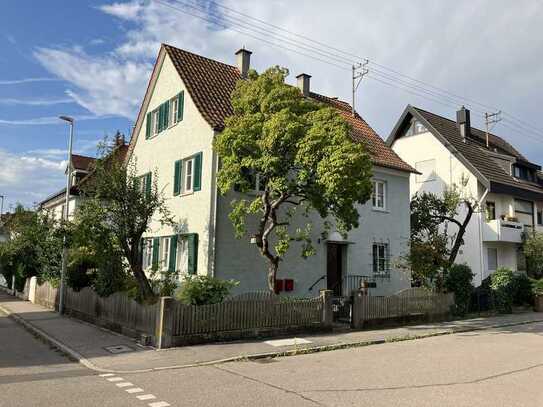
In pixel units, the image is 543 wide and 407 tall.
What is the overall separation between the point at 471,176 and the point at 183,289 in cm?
2100

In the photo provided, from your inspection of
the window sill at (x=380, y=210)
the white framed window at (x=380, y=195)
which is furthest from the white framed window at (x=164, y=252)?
the white framed window at (x=380, y=195)

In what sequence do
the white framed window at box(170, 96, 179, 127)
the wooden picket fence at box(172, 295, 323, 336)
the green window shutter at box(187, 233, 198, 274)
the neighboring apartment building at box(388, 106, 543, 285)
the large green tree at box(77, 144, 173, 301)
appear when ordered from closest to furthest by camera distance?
the wooden picket fence at box(172, 295, 323, 336)
the large green tree at box(77, 144, 173, 301)
the green window shutter at box(187, 233, 198, 274)
the white framed window at box(170, 96, 179, 127)
the neighboring apartment building at box(388, 106, 543, 285)

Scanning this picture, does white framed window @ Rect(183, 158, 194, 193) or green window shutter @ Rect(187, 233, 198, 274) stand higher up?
white framed window @ Rect(183, 158, 194, 193)

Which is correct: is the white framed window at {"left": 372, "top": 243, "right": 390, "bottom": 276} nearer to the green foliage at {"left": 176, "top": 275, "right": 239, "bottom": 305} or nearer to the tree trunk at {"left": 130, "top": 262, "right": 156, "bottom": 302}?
the green foliage at {"left": 176, "top": 275, "right": 239, "bottom": 305}

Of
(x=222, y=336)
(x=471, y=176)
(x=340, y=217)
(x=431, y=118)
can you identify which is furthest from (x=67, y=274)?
(x=431, y=118)

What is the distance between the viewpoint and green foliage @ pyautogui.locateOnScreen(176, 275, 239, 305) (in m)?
12.6

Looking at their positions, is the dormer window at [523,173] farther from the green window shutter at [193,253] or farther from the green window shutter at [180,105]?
the green window shutter at [193,253]

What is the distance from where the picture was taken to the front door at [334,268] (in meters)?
19.4

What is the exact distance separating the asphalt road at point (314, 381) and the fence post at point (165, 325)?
2013 millimetres

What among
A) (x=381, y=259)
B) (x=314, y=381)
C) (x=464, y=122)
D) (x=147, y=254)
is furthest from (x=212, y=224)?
(x=464, y=122)

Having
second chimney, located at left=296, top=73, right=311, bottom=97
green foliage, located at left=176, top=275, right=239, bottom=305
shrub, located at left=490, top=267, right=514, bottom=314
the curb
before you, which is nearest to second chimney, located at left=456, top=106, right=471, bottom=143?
shrub, located at left=490, top=267, right=514, bottom=314

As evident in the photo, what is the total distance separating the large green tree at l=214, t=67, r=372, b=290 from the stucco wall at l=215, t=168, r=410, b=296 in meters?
1.92

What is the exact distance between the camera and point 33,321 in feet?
54.9

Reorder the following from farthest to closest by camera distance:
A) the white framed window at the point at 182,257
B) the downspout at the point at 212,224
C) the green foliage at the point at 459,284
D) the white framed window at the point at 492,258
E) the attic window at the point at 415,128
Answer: the attic window at the point at 415,128 → the white framed window at the point at 492,258 → the green foliage at the point at 459,284 → the white framed window at the point at 182,257 → the downspout at the point at 212,224
